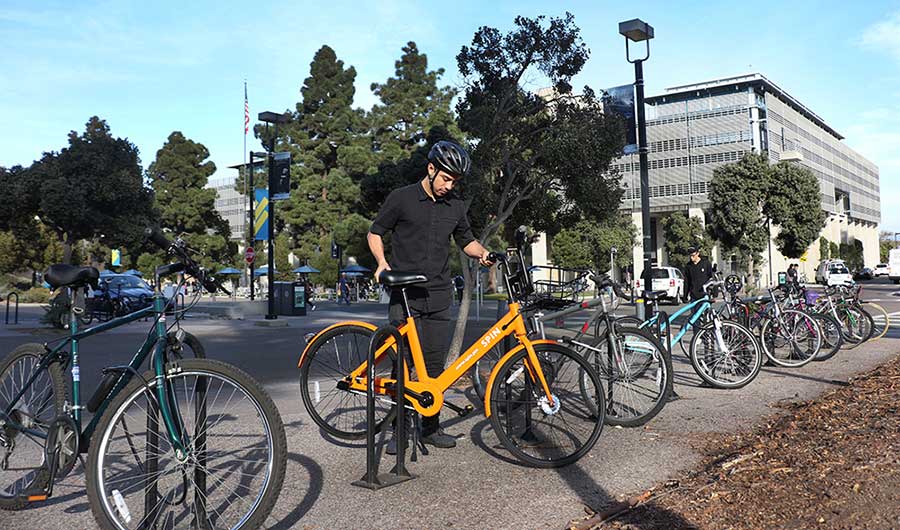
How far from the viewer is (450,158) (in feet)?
14.5

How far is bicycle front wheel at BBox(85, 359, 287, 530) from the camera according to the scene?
272cm

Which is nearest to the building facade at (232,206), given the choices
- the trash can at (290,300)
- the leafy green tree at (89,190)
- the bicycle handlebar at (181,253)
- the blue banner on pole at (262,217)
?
the trash can at (290,300)

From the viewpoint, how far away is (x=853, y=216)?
95125 millimetres

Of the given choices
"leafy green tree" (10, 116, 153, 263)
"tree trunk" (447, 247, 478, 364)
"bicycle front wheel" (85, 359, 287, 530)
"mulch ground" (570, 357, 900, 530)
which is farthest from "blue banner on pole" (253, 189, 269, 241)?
"bicycle front wheel" (85, 359, 287, 530)

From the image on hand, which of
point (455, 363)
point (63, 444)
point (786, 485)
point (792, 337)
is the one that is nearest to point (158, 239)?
point (63, 444)

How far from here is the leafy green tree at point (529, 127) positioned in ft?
34.3

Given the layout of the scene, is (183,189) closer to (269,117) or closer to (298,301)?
(298,301)

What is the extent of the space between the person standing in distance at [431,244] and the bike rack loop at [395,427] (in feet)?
1.37

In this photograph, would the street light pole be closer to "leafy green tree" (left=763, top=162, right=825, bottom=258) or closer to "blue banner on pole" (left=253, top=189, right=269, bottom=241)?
"blue banner on pole" (left=253, top=189, right=269, bottom=241)

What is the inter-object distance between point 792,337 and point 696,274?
4.75 feet

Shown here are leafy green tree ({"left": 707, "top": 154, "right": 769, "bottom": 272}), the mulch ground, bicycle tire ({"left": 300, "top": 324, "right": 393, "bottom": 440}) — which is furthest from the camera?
leafy green tree ({"left": 707, "top": 154, "right": 769, "bottom": 272})

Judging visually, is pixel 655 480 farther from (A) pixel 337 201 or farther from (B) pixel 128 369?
(A) pixel 337 201

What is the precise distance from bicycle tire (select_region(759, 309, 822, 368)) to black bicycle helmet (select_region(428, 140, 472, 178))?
5877 millimetres

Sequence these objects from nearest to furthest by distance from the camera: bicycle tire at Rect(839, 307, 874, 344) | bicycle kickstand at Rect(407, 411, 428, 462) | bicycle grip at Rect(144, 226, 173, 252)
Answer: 1. bicycle grip at Rect(144, 226, 173, 252)
2. bicycle kickstand at Rect(407, 411, 428, 462)
3. bicycle tire at Rect(839, 307, 874, 344)
